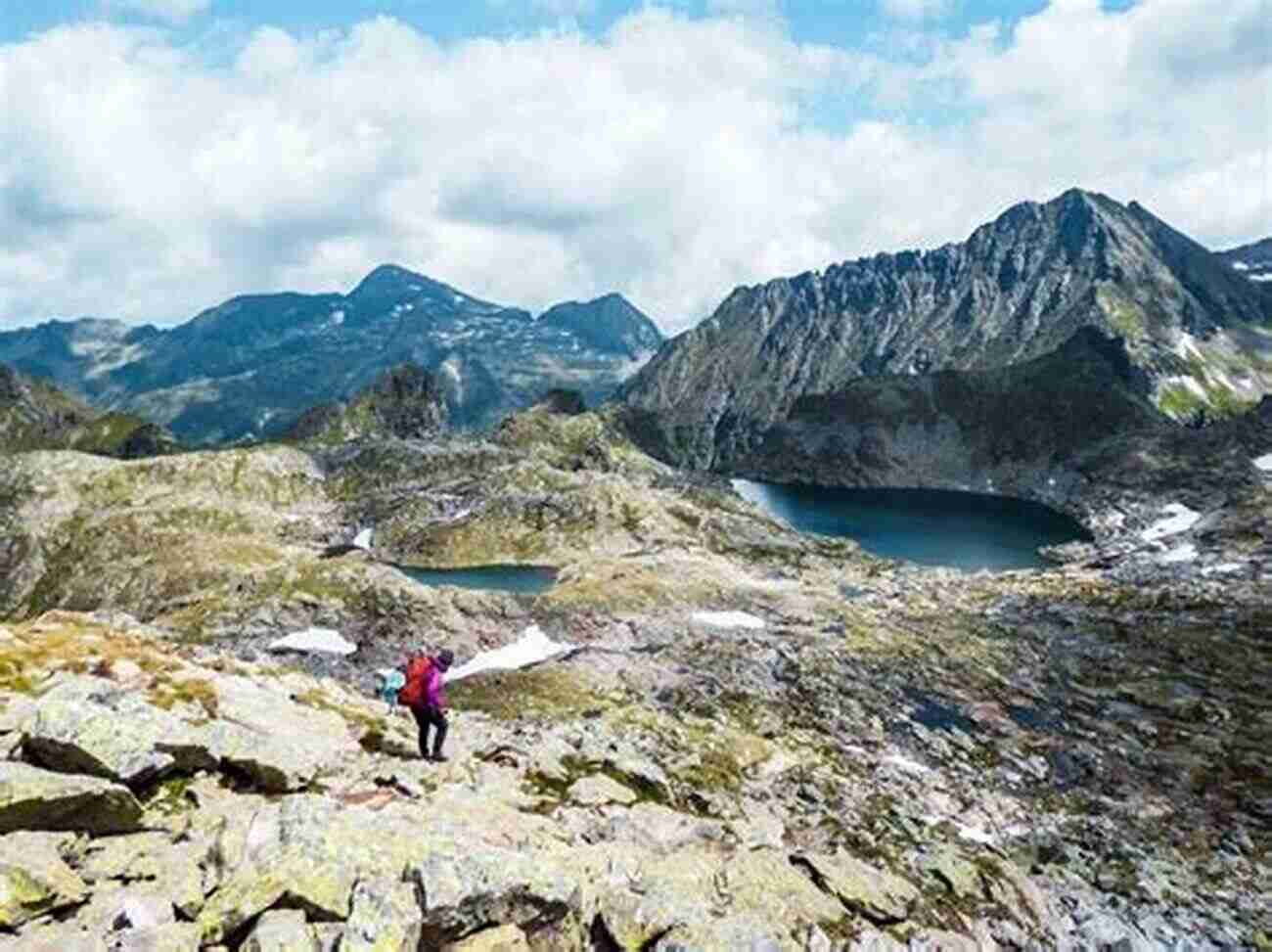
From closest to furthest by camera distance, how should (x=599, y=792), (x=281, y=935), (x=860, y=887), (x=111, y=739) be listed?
(x=281, y=935) → (x=111, y=739) → (x=860, y=887) → (x=599, y=792)

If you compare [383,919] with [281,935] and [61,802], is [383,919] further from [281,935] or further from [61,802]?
[61,802]

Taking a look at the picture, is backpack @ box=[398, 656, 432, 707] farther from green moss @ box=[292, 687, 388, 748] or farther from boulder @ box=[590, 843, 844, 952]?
boulder @ box=[590, 843, 844, 952]

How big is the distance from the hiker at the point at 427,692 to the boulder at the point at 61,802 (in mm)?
9849

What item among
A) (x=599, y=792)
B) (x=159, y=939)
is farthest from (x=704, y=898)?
(x=159, y=939)

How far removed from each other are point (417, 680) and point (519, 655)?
87041 mm

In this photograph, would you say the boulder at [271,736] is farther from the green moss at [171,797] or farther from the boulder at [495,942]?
the boulder at [495,942]

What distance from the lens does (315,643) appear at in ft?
408

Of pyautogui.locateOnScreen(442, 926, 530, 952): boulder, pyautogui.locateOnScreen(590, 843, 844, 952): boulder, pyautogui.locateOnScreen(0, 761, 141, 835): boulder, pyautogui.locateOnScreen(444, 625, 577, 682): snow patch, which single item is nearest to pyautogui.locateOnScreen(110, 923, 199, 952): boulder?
pyautogui.locateOnScreen(0, 761, 141, 835): boulder

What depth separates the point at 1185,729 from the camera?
10144 centimetres

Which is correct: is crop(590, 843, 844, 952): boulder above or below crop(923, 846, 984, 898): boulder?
above

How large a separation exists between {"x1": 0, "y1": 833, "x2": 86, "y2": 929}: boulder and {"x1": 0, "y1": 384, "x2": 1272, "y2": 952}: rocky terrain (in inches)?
2.4

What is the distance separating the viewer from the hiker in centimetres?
3466

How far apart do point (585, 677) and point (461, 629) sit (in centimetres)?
3084

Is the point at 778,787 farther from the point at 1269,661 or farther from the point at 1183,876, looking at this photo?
the point at 1269,661
